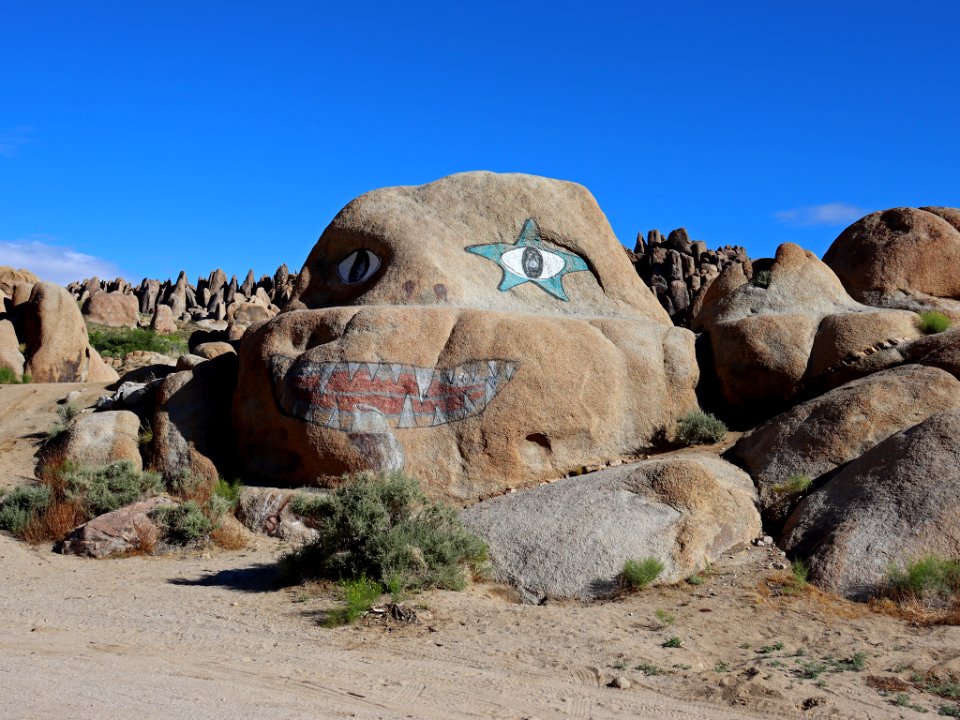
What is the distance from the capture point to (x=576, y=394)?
36.4 feet

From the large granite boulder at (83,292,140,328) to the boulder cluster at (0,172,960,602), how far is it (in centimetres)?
2978

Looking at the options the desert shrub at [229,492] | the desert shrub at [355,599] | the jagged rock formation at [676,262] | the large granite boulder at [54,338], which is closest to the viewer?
the desert shrub at [355,599]

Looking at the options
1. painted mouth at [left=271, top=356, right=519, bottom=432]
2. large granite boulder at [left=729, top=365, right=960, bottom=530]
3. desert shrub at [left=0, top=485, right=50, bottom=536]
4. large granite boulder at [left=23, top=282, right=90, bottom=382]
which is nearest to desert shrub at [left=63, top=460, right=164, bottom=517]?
desert shrub at [left=0, top=485, right=50, bottom=536]

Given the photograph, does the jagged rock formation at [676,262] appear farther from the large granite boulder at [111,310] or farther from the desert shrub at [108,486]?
the desert shrub at [108,486]

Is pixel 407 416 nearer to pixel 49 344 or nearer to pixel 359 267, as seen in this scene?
pixel 359 267

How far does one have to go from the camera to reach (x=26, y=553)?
964 cm

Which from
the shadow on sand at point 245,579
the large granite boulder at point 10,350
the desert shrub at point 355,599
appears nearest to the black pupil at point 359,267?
the shadow on sand at point 245,579

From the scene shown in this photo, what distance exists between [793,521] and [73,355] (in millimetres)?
18942

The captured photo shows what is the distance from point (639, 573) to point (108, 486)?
651 cm

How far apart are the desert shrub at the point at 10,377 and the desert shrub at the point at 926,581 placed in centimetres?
1913

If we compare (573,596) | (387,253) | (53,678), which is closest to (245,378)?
(387,253)

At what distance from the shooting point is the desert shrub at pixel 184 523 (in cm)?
976

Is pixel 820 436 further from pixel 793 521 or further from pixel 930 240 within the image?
pixel 930 240

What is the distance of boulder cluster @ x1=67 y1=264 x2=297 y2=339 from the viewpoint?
134ft
